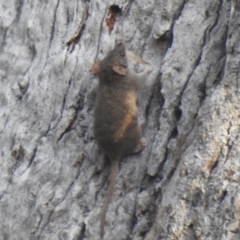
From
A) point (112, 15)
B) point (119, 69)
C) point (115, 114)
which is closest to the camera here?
point (115, 114)

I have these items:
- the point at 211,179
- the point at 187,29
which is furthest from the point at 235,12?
the point at 211,179

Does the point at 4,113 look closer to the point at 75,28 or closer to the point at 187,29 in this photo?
the point at 75,28

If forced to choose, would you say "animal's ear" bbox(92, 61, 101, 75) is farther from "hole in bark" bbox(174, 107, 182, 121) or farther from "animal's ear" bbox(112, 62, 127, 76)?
"hole in bark" bbox(174, 107, 182, 121)

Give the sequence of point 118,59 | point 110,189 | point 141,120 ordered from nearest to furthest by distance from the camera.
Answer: point 110,189, point 141,120, point 118,59

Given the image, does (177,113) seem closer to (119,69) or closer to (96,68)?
(96,68)

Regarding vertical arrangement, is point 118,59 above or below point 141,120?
above

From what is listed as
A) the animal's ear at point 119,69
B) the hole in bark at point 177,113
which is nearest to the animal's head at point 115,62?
the animal's ear at point 119,69

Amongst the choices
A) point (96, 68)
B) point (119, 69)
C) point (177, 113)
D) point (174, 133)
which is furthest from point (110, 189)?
point (119, 69)
